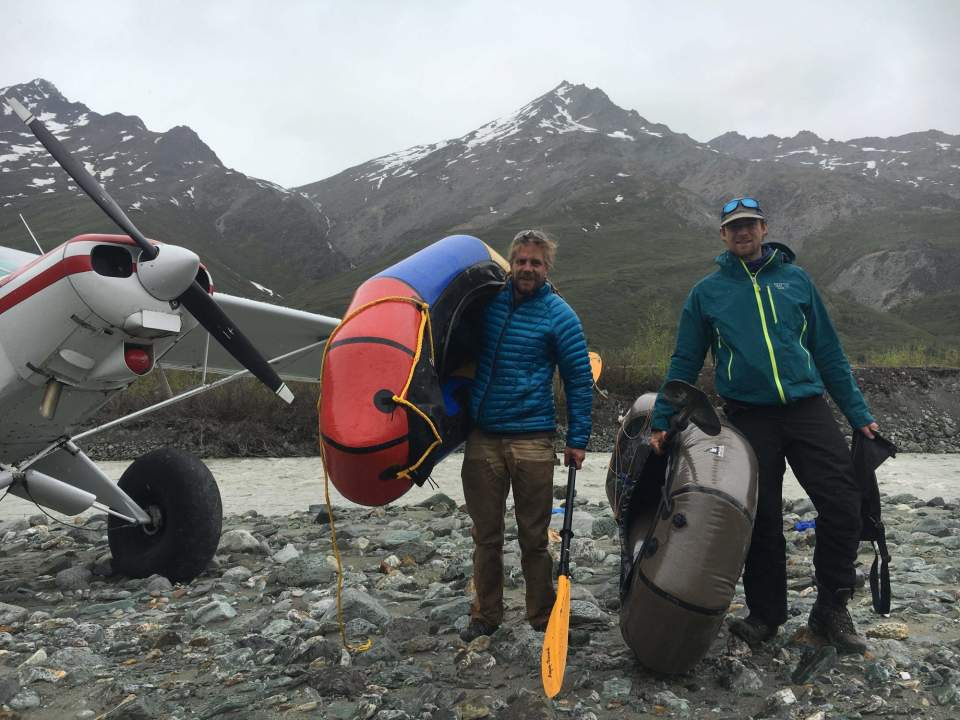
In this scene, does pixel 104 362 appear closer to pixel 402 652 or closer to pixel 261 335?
pixel 402 652

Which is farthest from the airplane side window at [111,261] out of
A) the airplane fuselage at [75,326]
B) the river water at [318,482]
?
the river water at [318,482]

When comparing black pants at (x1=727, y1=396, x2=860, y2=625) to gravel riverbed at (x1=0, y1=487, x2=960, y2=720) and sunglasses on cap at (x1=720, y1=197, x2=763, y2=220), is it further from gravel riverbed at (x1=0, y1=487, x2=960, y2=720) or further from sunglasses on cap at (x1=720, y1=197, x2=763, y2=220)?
sunglasses on cap at (x1=720, y1=197, x2=763, y2=220)

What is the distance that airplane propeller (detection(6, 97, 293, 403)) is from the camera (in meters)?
5.24

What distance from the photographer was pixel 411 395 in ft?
10.9

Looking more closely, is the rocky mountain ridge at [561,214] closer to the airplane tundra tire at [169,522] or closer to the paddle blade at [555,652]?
the airplane tundra tire at [169,522]

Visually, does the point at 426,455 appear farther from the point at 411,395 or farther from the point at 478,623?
the point at 478,623

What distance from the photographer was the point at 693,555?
305cm

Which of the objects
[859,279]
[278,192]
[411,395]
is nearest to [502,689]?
[411,395]

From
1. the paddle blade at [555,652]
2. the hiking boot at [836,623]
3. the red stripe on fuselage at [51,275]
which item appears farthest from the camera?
the red stripe on fuselage at [51,275]

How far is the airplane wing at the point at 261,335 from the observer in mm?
8773

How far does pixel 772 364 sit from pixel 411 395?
176cm

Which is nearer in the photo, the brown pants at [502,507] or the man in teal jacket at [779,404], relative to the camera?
the man in teal jacket at [779,404]

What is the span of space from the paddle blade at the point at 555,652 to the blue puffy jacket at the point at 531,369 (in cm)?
90

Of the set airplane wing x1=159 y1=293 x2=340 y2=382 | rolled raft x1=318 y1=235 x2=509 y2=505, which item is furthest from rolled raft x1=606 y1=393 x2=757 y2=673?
airplane wing x1=159 y1=293 x2=340 y2=382
